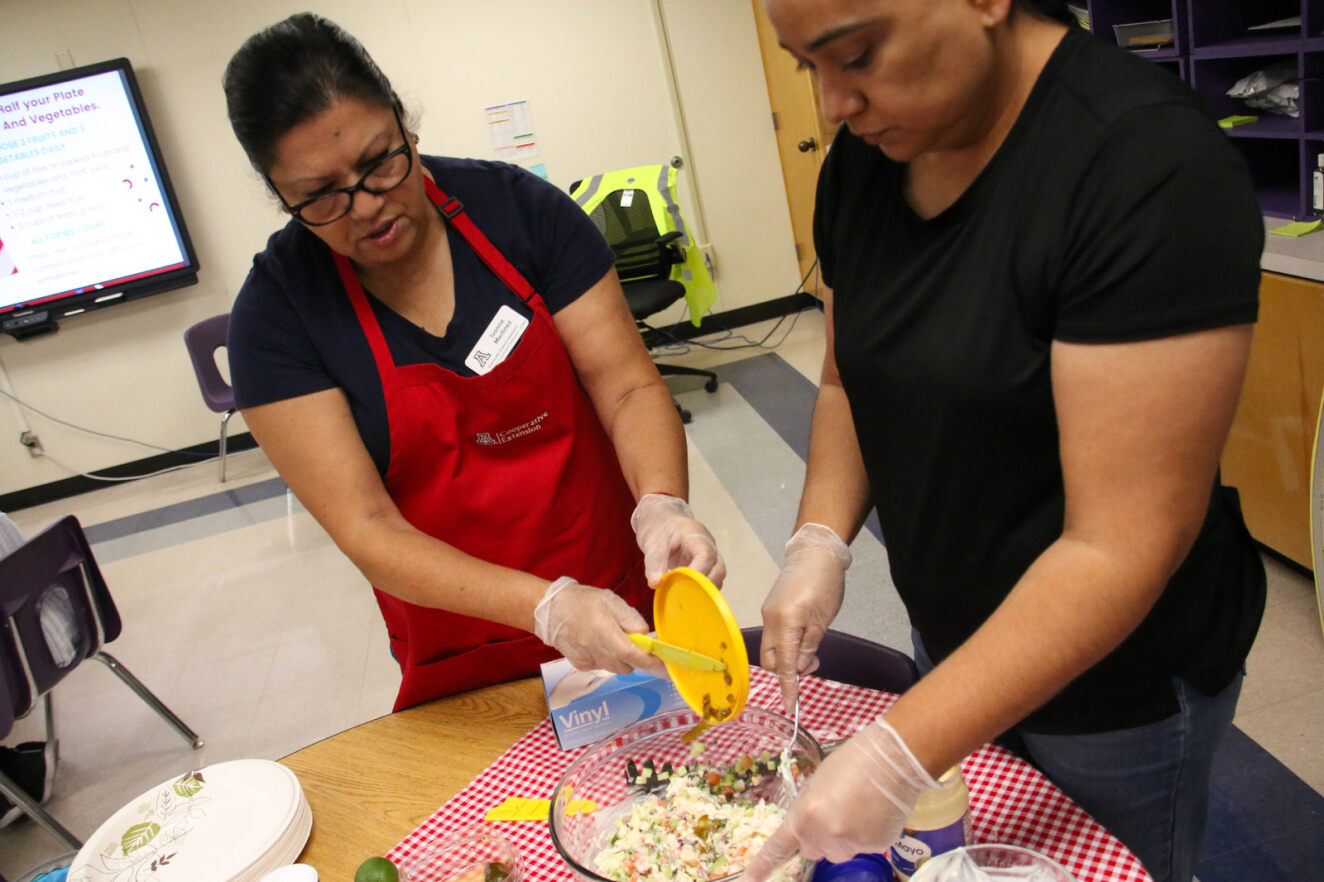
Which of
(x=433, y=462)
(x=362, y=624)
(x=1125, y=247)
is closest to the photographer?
(x=1125, y=247)

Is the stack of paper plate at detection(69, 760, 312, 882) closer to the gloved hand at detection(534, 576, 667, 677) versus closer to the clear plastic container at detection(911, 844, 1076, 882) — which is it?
the gloved hand at detection(534, 576, 667, 677)

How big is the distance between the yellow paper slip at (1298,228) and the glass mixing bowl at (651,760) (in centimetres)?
181

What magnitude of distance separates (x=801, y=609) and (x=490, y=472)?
0.53 meters

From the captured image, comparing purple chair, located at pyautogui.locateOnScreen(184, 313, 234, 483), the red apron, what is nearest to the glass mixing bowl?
the red apron

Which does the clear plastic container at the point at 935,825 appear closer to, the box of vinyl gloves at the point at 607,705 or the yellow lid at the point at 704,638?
the yellow lid at the point at 704,638

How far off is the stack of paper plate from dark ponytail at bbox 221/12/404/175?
2.50 feet

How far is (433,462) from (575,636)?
38cm

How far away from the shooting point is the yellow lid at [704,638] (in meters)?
0.89

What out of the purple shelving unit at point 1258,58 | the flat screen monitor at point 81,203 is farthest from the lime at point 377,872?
the flat screen monitor at point 81,203

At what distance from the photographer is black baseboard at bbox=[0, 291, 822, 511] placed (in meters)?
5.45

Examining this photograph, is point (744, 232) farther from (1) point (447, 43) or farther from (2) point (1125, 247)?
(2) point (1125, 247)

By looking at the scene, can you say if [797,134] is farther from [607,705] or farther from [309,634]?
[607,705]

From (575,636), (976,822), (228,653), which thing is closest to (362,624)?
(228,653)

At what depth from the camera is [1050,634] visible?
0.76 metres
